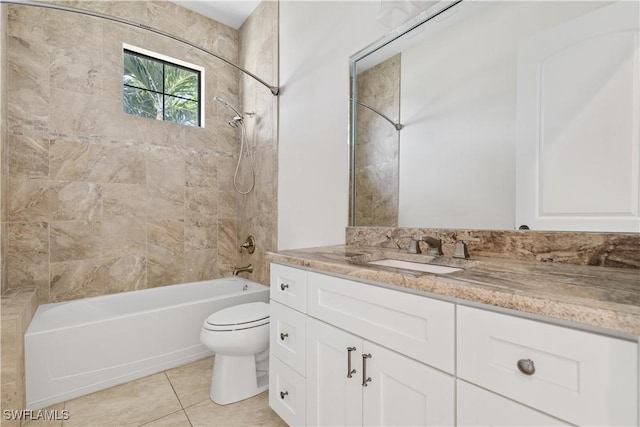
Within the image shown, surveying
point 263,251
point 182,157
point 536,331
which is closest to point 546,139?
point 536,331

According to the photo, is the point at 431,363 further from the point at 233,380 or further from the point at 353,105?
the point at 353,105

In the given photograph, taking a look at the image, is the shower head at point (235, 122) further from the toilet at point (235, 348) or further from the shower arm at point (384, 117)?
the toilet at point (235, 348)

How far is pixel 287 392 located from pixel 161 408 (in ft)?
2.64

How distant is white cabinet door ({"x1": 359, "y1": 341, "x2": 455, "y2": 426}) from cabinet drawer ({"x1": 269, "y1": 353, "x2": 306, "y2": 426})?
1.20 ft

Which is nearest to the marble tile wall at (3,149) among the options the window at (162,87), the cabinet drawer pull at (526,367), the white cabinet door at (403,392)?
the window at (162,87)

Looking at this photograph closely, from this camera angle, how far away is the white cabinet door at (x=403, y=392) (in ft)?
2.48

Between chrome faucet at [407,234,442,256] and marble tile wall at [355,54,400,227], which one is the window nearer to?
marble tile wall at [355,54,400,227]

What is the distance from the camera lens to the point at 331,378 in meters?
1.09

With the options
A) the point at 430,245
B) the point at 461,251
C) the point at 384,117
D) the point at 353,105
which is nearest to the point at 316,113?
the point at 353,105

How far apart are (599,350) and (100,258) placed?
Result: 2897 millimetres

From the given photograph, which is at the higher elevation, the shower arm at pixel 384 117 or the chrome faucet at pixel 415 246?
the shower arm at pixel 384 117

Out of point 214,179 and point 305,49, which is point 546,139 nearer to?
point 305,49

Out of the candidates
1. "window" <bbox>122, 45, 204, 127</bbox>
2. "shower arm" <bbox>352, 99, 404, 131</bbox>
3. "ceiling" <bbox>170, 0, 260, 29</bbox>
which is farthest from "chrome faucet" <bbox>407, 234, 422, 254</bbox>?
"ceiling" <bbox>170, 0, 260, 29</bbox>

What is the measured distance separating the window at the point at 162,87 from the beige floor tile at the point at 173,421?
235 centimetres
